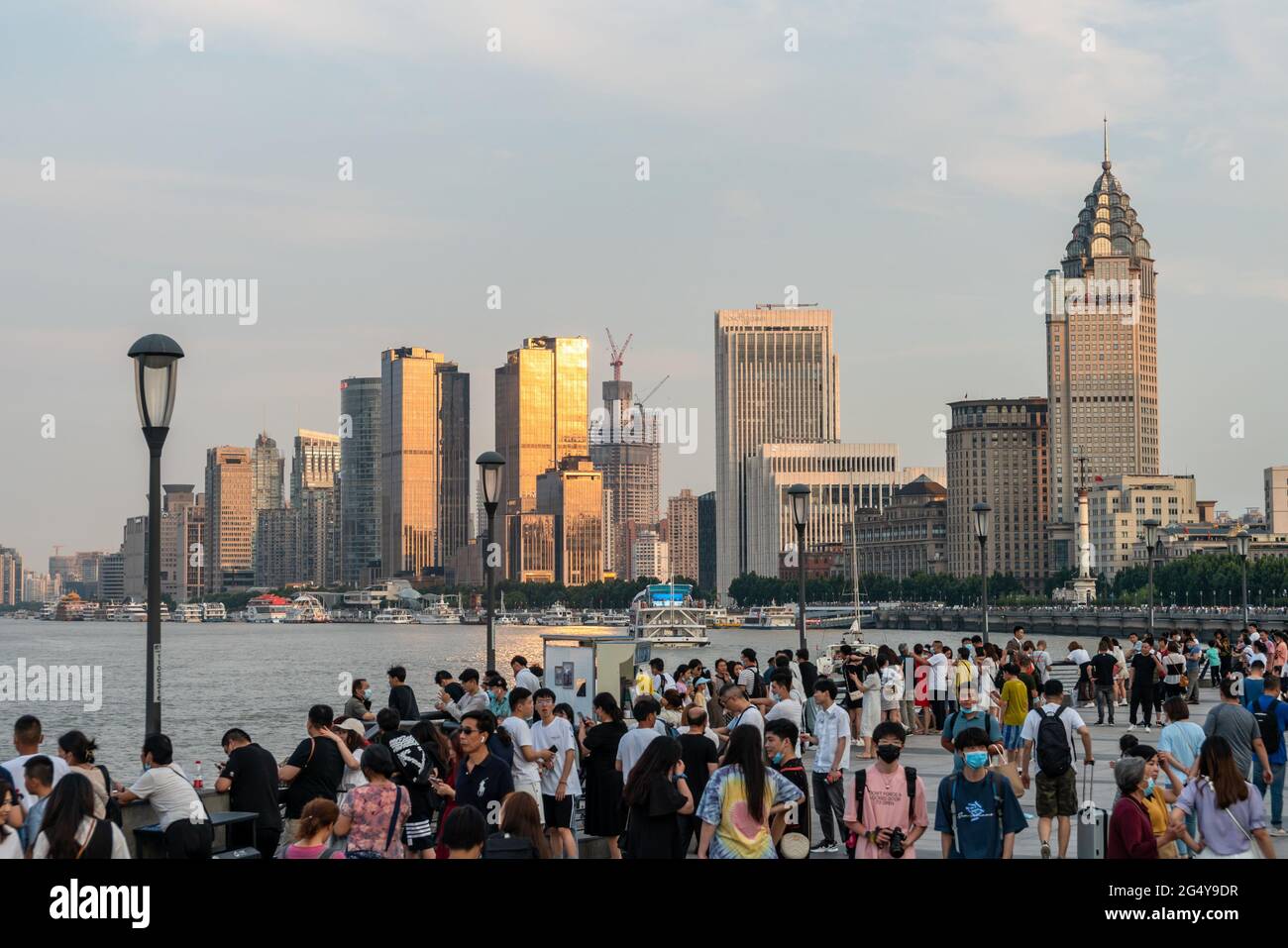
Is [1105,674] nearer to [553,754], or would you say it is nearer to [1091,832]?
[553,754]

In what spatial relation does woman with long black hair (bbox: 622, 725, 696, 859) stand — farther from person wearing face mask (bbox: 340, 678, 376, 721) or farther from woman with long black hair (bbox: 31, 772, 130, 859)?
person wearing face mask (bbox: 340, 678, 376, 721)

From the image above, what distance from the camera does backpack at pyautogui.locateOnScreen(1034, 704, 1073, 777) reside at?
1603cm

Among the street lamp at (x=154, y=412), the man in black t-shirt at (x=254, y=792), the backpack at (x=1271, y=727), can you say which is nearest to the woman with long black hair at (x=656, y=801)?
the man in black t-shirt at (x=254, y=792)

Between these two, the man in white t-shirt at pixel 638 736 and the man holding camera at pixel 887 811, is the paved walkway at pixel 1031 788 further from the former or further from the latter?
the man in white t-shirt at pixel 638 736

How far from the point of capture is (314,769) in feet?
49.2

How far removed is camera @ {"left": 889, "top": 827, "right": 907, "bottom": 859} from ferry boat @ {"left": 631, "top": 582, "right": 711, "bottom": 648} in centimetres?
14722

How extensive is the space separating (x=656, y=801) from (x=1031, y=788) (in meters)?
12.1

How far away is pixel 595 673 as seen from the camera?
26.4 metres

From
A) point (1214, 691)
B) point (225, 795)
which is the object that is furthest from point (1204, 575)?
point (225, 795)

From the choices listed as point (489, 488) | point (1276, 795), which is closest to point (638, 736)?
point (1276, 795)

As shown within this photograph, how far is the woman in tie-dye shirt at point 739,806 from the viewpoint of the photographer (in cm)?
1130

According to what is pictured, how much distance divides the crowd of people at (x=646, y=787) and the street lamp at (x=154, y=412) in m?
1.27

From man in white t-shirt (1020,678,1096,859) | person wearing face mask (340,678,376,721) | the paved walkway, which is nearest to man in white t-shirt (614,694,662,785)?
the paved walkway
